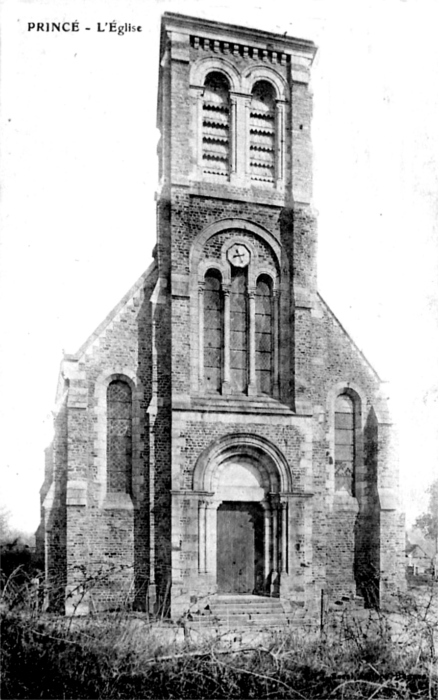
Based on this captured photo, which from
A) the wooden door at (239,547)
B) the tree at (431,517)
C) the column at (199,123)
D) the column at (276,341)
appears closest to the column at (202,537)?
the wooden door at (239,547)

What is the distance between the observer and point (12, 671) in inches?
353

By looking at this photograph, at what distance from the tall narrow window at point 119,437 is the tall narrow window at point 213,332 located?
2.17m

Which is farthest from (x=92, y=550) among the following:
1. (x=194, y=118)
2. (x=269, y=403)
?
(x=194, y=118)

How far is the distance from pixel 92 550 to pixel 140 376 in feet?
14.8

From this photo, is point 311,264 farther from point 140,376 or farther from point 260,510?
point 260,510

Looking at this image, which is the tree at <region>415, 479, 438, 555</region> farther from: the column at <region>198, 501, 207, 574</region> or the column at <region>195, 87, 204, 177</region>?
the column at <region>195, 87, 204, 177</region>

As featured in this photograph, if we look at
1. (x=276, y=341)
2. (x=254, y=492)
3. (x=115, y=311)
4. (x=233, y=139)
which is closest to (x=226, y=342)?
(x=276, y=341)

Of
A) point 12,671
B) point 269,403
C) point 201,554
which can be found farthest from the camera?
point 269,403

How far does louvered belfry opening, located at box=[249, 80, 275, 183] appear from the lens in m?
19.4

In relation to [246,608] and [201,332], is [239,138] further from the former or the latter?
[246,608]

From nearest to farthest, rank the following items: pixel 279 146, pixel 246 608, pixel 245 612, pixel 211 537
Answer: pixel 245 612 → pixel 246 608 → pixel 211 537 → pixel 279 146

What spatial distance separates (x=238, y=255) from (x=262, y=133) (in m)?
3.62

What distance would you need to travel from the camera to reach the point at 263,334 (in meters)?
19.0

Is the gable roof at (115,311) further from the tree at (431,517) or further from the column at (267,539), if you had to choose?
the tree at (431,517)
